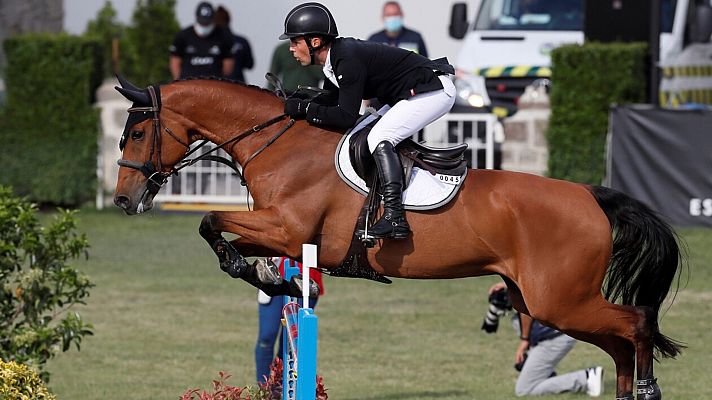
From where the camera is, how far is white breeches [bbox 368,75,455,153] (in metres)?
6.93

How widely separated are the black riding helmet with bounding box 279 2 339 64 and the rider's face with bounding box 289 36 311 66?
0.02 metres

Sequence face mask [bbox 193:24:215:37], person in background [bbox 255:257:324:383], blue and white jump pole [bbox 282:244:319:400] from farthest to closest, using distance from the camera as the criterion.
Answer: face mask [bbox 193:24:215:37], person in background [bbox 255:257:324:383], blue and white jump pole [bbox 282:244:319:400]

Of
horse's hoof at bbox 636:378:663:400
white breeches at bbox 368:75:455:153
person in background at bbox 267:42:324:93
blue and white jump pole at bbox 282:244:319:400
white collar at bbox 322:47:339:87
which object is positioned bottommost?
horse's hoof at bbox 636:378:663:400

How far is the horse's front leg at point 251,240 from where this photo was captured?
6816 mm

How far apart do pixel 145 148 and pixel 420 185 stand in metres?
1.35

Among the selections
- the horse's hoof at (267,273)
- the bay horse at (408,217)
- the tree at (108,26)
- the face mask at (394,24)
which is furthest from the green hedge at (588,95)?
the tree at (108,26)

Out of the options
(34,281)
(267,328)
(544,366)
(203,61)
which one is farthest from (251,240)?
(203,61)

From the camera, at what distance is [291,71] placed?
16953 mm

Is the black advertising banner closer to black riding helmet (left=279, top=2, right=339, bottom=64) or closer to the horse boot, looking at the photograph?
black riding helmet (left=279, top=2, right=339, bottom=64)

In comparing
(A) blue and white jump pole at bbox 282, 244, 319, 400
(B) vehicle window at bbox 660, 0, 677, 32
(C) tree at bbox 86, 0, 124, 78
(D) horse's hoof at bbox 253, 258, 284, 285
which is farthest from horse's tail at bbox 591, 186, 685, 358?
(C) tree at bbox 86, 0, 124, 78

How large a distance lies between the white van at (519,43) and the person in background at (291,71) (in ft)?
5.40

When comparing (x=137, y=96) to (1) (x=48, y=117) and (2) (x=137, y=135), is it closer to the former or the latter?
(2) (x=137, y=135)

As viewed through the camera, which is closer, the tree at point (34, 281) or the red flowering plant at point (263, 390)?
the red flowering plant at point (263, 390)

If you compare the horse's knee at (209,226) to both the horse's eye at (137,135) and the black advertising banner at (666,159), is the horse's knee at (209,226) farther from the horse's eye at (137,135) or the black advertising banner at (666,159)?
the black advertising banner at (666,159)
